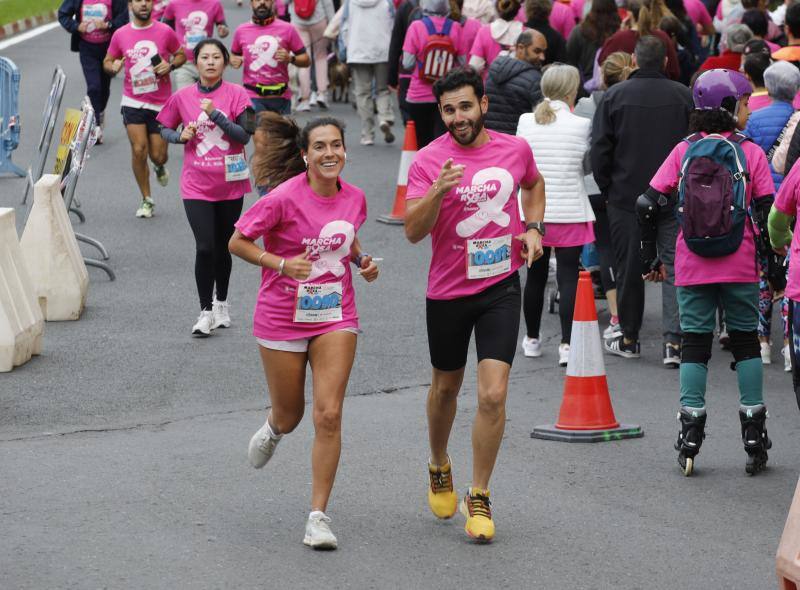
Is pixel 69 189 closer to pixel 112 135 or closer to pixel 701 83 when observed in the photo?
pixel 701 83

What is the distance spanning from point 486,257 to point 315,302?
728 millimetres

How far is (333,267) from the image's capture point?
630cm

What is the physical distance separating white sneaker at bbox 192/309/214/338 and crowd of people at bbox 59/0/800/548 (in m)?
0.02

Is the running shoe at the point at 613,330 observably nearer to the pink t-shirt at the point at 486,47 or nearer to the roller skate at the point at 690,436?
the roller skate at the point at 690,436

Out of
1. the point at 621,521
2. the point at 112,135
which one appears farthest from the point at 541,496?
the point at 112,135

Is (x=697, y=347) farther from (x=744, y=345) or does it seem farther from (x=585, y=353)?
(x=585, y=353)

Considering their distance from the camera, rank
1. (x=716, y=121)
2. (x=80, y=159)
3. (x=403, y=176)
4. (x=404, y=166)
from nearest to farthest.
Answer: (x=716, y=121) < (x=80, y=159) < (x=403, y=176) < (x=404, y=166)

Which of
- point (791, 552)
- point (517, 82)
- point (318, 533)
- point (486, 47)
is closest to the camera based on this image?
point (791, 552)

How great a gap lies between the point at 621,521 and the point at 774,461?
134cm

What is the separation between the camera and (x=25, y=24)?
30.9m

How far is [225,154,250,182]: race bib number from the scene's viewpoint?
400 inches

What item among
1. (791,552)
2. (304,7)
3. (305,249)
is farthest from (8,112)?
(791,552)

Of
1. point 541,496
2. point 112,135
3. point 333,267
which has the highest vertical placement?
point 333,267

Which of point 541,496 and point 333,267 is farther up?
point 333,267
